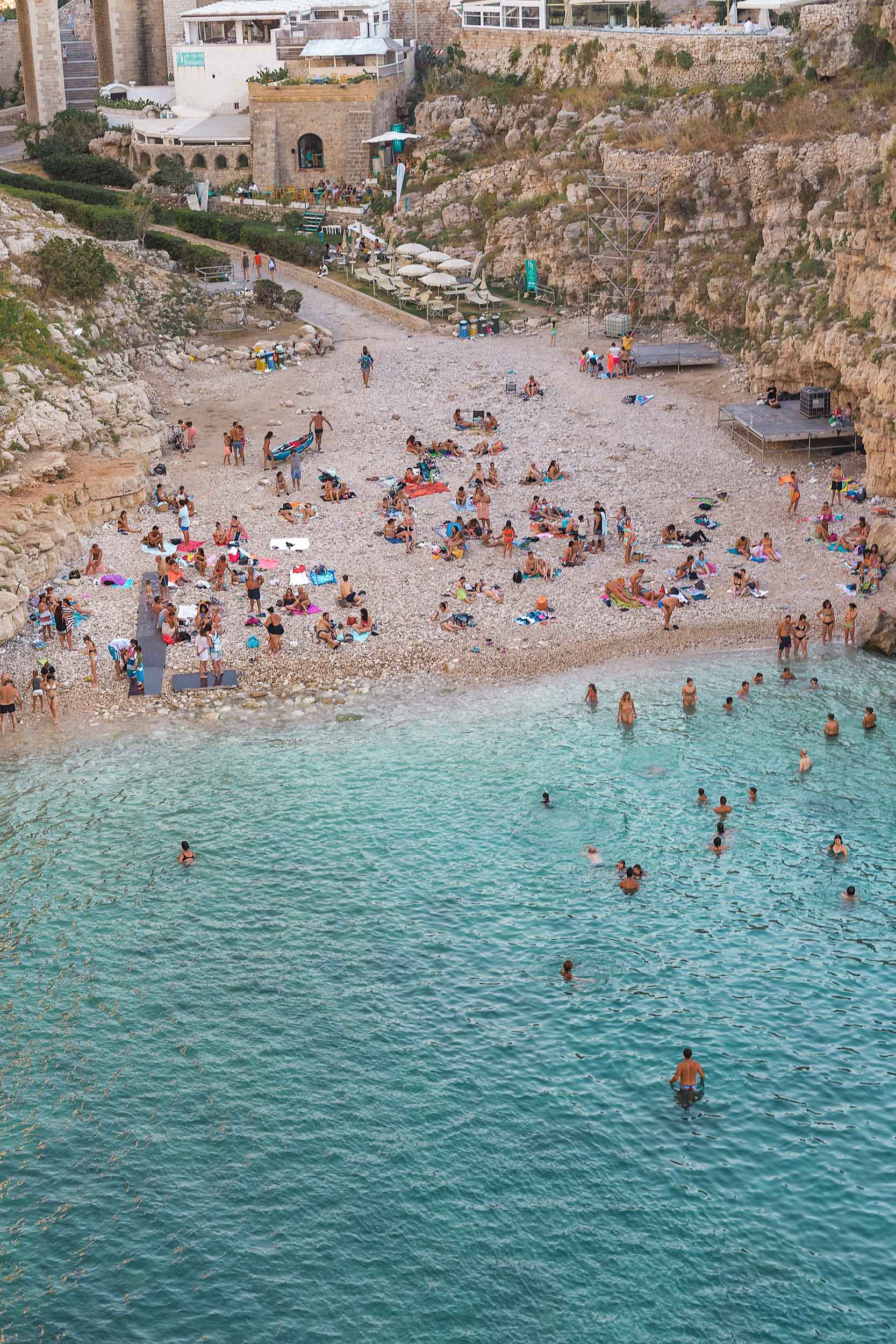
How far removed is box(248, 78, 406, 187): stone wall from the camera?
244ft

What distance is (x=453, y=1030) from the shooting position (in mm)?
25281

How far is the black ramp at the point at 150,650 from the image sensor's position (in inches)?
1398

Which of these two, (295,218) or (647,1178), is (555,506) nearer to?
(647,1178)

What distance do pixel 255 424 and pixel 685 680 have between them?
2106cm

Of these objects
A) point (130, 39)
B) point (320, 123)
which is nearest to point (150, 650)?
point (320, 123)

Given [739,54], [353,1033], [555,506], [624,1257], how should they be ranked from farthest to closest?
[739,54] < [555,506] < [353,1033] < [624,1257]

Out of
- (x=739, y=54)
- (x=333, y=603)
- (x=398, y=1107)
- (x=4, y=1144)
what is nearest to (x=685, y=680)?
(x=333, y=603)

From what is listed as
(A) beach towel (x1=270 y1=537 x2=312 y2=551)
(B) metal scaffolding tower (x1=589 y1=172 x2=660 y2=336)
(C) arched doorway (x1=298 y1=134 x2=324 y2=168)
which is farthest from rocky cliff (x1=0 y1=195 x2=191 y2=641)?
(C) arched doorway (x1=298 y1=134 x2=324 y2=168)

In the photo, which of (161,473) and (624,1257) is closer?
(624,1257)

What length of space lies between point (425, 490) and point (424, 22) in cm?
4865

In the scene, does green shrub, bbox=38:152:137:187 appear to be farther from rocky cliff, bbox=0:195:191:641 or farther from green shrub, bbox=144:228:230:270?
rocky cliff, bbox=0:195:191:641

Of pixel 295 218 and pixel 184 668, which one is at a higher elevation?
pixel 295 218

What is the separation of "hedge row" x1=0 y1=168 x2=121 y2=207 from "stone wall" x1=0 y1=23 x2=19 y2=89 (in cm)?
2532

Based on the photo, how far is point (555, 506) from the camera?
43.1m
